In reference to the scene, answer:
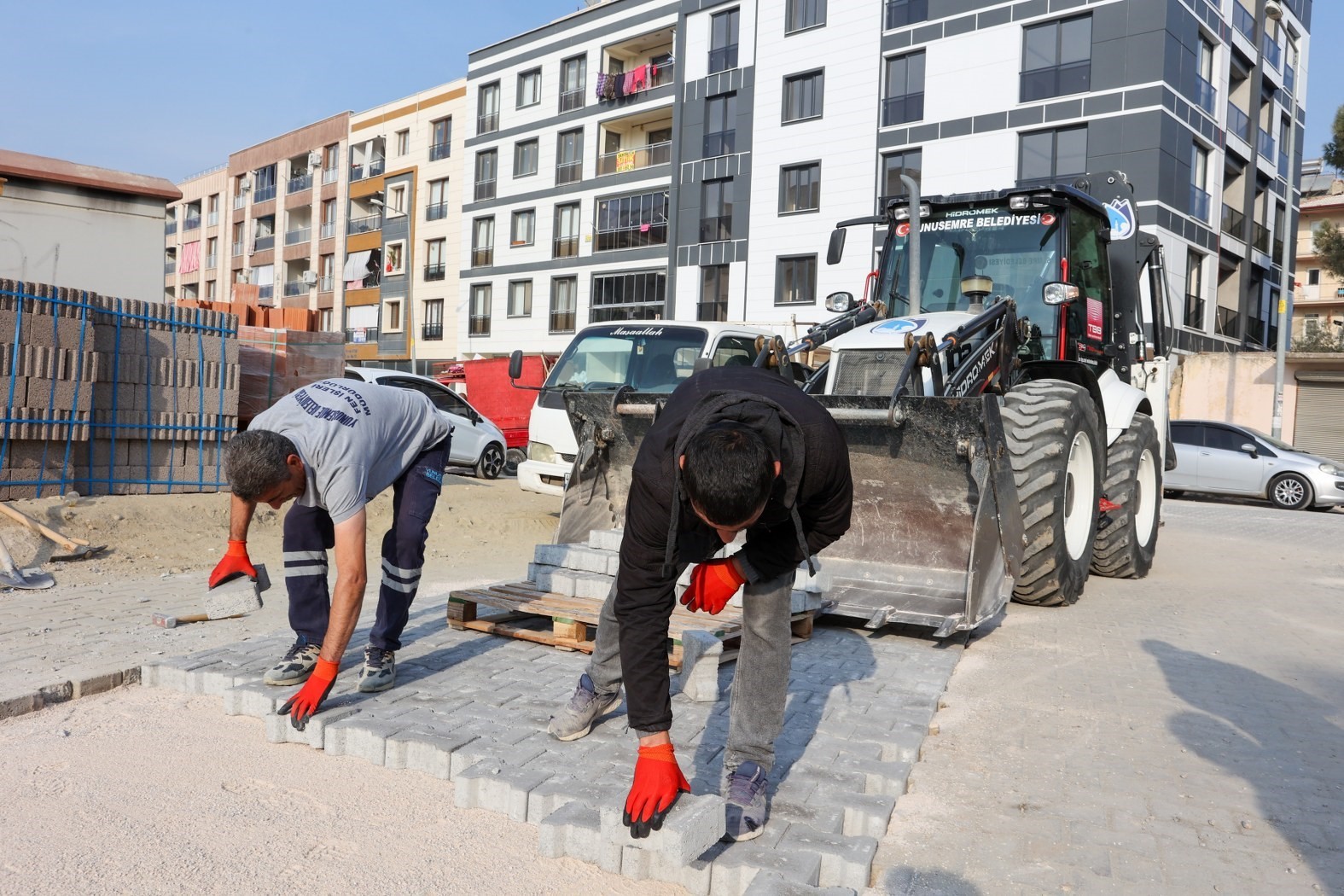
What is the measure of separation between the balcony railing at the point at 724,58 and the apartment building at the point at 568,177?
5.33 ft

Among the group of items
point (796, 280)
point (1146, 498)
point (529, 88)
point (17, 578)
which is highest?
point (529, 88)

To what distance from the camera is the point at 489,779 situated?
11.3ft

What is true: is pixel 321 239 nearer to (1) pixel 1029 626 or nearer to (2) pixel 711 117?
(2) pixel 711 117

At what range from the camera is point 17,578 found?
6836 mm

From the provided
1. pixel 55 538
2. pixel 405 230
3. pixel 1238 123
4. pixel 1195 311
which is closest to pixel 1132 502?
pixel 55 538

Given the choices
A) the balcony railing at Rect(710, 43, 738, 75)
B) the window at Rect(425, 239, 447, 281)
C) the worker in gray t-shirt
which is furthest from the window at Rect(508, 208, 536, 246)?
the worker in gray t-shirt

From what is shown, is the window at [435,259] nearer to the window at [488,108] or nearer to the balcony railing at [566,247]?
the window at [488,108]

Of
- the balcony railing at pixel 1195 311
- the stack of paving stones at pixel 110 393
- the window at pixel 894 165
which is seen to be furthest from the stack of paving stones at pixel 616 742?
the balcony railing at pixel 1195 311

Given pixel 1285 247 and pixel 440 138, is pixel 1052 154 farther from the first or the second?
pixel 440 138

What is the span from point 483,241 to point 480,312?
Answer: 2873 mm

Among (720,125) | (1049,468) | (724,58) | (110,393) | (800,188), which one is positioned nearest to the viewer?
(1049,468)

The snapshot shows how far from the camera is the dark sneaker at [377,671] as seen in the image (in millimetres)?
4520

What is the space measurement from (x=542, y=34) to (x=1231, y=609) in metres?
36.3

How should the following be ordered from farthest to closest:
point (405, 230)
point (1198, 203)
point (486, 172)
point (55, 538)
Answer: point (405, 230) < point (486, 172) < point (1198, 203) < point (55, 538)
